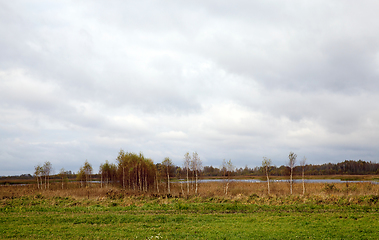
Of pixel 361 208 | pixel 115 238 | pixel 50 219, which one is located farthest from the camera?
pixel 361 208

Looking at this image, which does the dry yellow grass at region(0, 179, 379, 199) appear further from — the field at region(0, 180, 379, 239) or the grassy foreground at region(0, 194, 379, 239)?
the grassy foreground at region(0, 194, 379, 239)

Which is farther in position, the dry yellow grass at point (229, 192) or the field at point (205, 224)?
the dry yellow grass at point (229, 192)

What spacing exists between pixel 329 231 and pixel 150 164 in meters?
66.6

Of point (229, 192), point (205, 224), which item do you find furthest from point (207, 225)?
point (229, 192)

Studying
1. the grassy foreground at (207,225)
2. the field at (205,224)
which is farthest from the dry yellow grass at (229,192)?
the grassy foreground at (207,225)

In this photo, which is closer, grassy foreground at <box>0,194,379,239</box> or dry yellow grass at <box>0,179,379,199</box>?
grassy foreground at <box>0,194,379,239</box>

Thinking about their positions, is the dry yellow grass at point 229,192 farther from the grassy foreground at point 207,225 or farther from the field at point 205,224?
the grassy foreground at point 207,225

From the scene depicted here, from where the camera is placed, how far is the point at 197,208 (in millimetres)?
28891

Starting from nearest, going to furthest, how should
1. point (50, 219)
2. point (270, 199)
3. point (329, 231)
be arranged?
1. point (329, 231)
2. point (50, 219)
3. point (270, 199)

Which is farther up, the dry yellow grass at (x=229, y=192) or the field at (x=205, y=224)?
the field at (x=205, y=224)

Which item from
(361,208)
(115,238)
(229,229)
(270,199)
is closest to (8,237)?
(115,238)

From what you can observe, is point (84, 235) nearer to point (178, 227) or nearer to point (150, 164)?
point (178, 227)

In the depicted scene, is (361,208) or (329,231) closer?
(329,231)

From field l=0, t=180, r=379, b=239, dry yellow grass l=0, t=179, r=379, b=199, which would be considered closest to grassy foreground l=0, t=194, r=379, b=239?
field l=0, t=180, r=379, b=239
